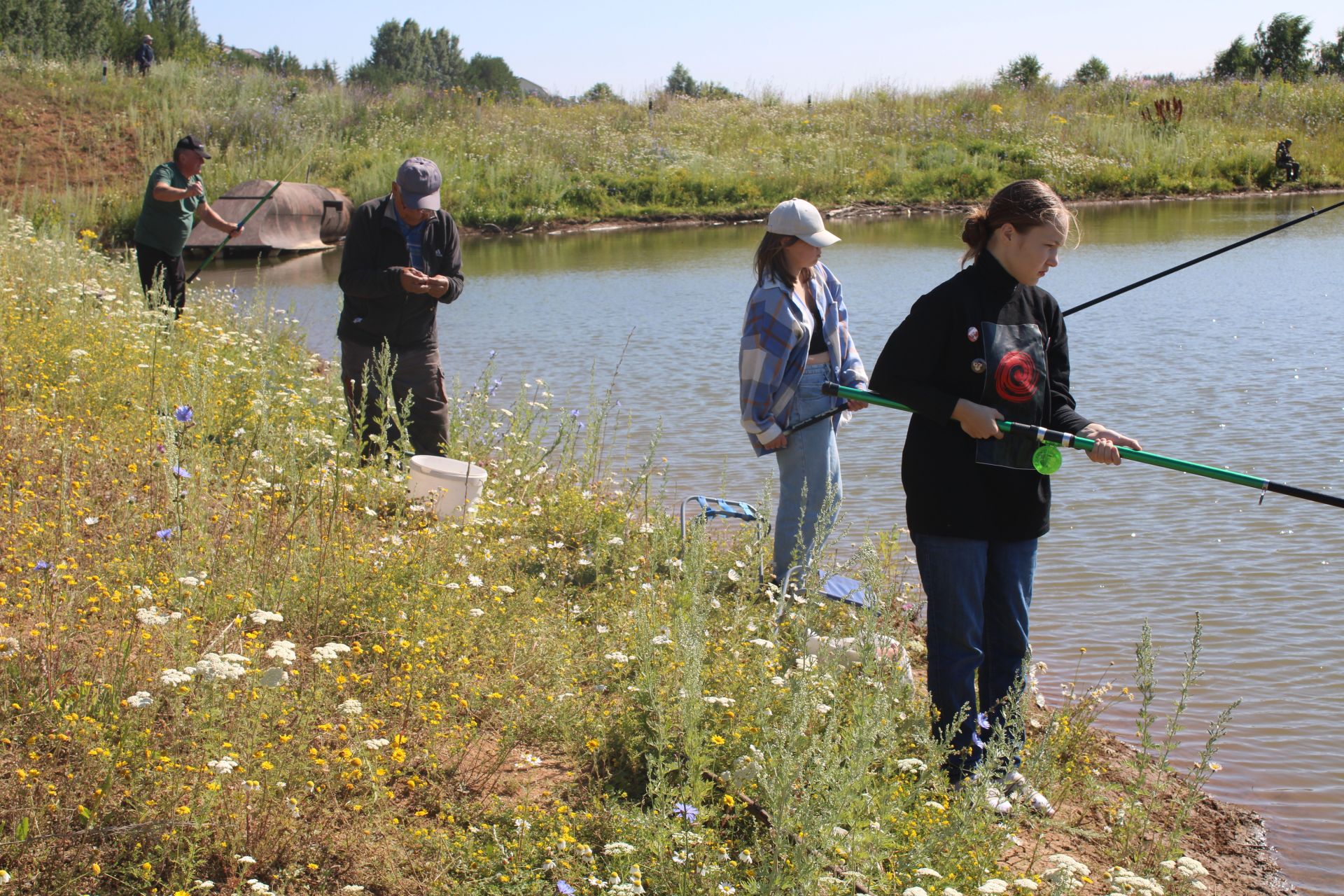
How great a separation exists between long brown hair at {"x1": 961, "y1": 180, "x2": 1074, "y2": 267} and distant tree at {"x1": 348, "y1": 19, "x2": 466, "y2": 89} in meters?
63.1

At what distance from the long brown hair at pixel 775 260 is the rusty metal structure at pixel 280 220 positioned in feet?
53.5

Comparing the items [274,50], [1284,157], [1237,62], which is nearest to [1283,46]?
[1237,62]

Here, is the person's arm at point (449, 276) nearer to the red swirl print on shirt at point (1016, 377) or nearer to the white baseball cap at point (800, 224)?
the white baseball cap at point (800, 224)

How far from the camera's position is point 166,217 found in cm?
890

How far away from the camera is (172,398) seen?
5.38 m

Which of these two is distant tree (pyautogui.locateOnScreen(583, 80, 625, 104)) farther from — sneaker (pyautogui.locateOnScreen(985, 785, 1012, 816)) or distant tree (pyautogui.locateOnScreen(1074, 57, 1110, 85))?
sneaker (pyautogui.locateOnScreen(985, 785, 1012, 816))

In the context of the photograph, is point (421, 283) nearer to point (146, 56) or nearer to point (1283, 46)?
point (146, 56)

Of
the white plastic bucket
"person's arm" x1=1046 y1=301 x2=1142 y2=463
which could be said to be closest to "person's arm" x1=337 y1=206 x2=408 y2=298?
the white plastic bucket

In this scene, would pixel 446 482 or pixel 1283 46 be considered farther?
pixel 1283 46

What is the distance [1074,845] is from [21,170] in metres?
26.2

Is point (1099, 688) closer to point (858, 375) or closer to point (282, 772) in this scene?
point (858, 375)

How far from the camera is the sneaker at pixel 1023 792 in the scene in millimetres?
3105

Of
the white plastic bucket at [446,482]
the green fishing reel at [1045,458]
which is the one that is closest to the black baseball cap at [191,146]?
the white plastic bucket at [446,482]

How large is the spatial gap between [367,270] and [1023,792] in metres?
4.19
